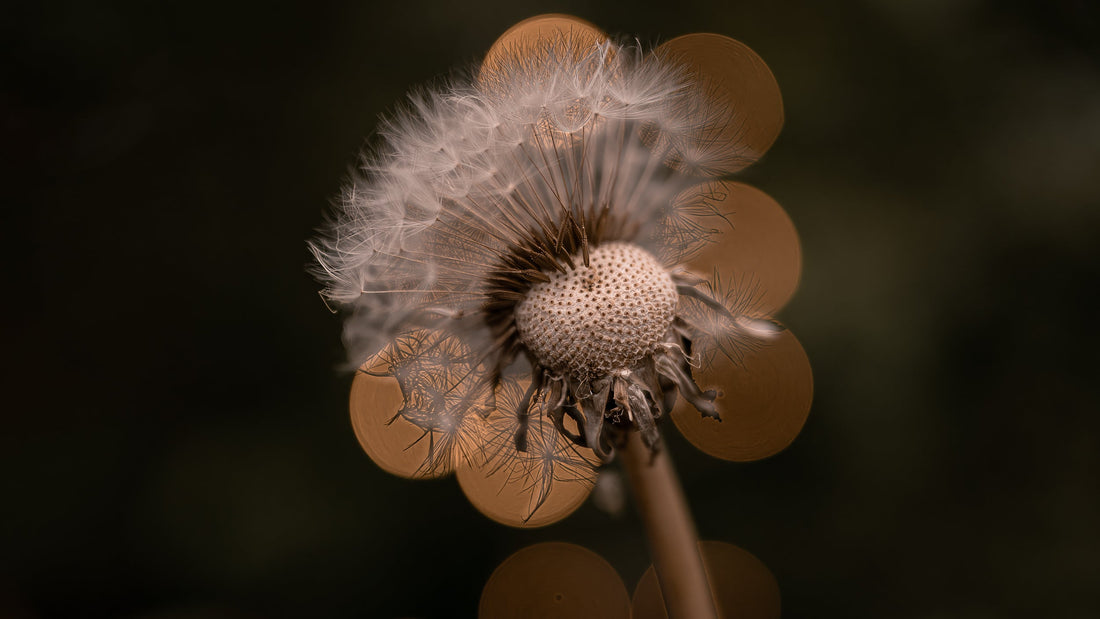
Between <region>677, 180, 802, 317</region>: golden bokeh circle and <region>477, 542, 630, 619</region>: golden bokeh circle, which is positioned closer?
<region>677, 180, 802, 317</region>: golden bokeh circle

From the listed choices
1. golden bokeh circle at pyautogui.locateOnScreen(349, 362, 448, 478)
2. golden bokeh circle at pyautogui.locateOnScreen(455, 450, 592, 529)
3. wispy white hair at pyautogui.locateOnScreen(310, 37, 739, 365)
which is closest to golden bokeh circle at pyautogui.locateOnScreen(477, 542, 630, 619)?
golden bokeh circle at pyautogui.locateOnScreen(455, 450, 592, 529)

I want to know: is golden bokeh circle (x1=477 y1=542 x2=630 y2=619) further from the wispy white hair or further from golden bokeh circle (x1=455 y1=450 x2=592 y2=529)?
the wispy white hair

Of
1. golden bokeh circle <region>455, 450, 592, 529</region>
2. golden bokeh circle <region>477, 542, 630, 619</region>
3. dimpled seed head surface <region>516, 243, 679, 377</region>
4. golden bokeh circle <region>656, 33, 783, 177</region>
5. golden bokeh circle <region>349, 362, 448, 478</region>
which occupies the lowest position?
golden bokeh circle <region>477, 542, 630, 619</region>

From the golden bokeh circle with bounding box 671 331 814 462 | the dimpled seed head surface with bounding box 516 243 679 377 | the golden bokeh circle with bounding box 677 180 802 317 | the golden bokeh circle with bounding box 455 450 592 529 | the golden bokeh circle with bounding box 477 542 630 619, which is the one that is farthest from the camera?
the golden bokeh circle with bounding box 477 542 630 619

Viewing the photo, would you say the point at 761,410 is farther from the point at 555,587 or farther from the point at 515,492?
the point at 555,587

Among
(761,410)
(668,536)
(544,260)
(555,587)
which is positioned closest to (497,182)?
(544,260)

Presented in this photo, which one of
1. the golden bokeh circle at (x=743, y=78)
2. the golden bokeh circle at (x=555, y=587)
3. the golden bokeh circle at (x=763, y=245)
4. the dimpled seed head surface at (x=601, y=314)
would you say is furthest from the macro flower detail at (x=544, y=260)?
the golden bokeh circle at (x=555, y=587)

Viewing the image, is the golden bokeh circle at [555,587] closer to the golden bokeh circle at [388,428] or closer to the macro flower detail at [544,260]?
the golden bokeh circle at [388,428]
